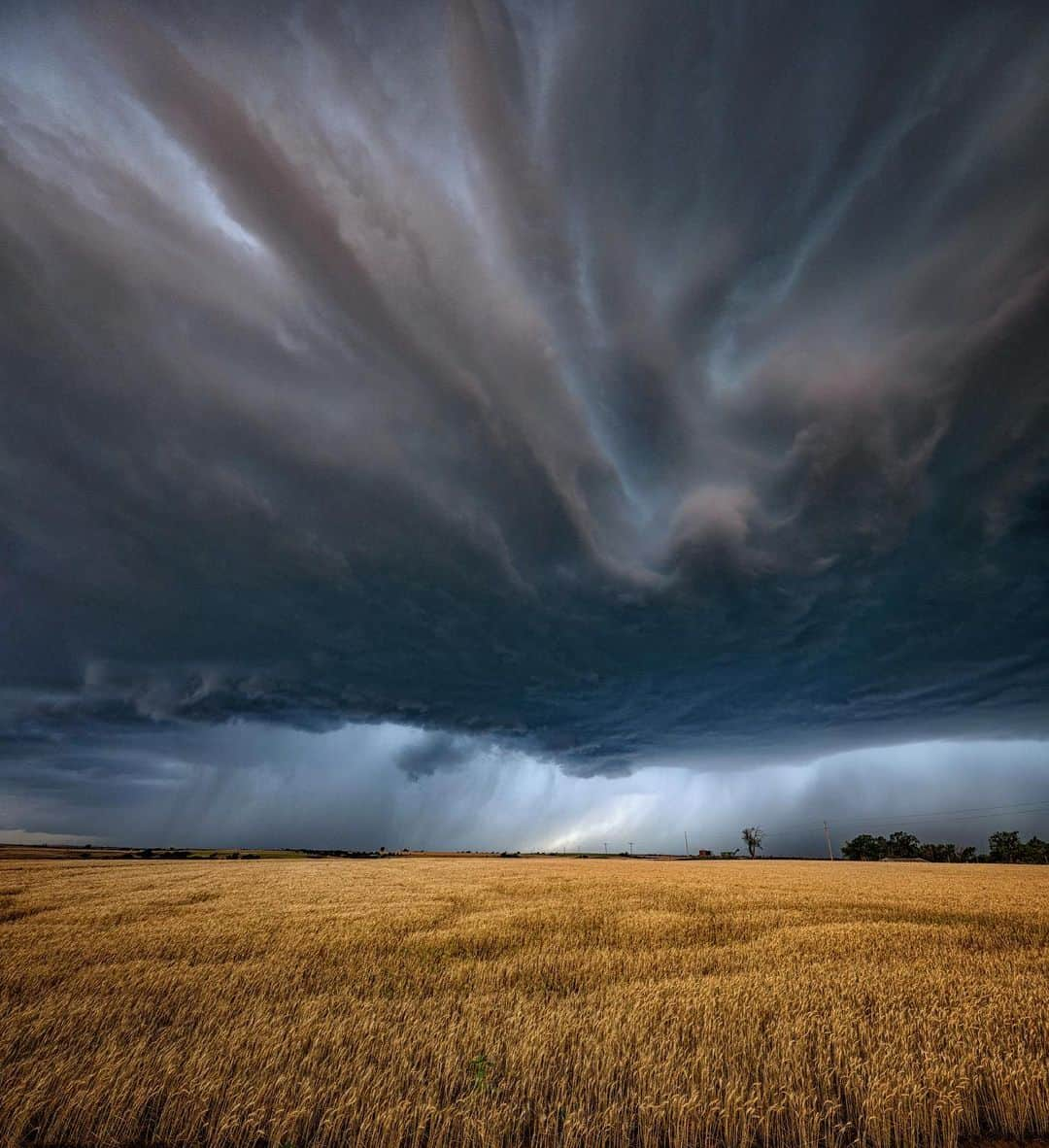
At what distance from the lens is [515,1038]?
8.07 meters

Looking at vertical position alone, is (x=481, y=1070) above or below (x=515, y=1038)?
below

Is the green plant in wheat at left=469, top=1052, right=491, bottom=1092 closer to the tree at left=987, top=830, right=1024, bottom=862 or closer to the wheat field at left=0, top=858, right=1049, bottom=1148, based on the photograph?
the wheat field at left=0, top=858, right=1049, bottom=1148

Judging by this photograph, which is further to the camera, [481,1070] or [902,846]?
[902,846]

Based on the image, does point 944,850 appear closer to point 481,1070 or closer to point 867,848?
point 867,848

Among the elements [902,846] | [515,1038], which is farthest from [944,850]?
[515,1038]

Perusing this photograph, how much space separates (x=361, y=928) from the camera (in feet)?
56.9

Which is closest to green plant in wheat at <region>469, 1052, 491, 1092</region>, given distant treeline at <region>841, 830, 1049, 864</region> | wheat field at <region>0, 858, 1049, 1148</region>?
wheat field at <region>0, 858, 1049, 1148</region>

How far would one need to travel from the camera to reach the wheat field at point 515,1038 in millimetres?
6250

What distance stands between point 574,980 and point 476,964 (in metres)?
2.40

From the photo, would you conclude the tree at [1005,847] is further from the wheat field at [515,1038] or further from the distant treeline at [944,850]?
the wheat field at [515,1038]

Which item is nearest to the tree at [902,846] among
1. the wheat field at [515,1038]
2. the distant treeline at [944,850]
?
the distant treeline at [944,850]

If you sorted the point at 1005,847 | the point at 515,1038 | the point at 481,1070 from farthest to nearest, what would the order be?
1. the point at 1005,847
2. the point at 515,1038
3. the point at 481,1070

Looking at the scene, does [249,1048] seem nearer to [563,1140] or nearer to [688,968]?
[563,1140]

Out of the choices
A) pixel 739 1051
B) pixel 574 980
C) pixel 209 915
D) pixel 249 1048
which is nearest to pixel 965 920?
pixel 574 980
